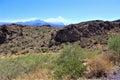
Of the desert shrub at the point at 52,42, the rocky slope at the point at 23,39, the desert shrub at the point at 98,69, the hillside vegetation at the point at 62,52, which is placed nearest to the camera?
the hillside vegetation at the point at 62,52

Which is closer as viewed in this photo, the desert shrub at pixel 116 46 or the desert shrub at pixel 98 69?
the desert shrub at pixel 98 69

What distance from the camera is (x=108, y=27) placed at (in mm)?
67875

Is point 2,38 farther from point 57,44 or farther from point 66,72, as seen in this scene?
point 66,72

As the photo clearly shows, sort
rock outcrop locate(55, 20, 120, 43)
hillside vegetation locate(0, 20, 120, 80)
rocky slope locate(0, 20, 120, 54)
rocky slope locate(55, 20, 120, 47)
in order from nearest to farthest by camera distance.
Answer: hillside vegetation locate(0, 20, 120, 80)
rocky slope locate(0, 20, 120, 54)
rocky slope locate(55, 20, 120, 47)
rock outcrop locate(55, 20, 120, 43)

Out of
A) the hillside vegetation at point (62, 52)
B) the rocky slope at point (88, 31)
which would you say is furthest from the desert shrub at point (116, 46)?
the rocky slope at point (88, 31)

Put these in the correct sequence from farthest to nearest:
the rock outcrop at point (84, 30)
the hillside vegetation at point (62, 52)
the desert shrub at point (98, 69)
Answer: the rock outcrop at point (84, 30)
the desert shrub at point (98, 69)
the hillside vegetation at point (62, 52)

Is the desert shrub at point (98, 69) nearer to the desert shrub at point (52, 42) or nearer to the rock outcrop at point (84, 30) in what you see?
the rock outcrop at point (84, 30)

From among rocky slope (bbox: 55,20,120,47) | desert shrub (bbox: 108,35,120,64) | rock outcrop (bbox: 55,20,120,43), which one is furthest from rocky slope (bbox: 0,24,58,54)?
desert shrub (bbox: 108,35,120,64)

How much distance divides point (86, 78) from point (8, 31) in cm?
6804

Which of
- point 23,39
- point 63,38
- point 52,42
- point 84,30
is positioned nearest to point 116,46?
point 63,38

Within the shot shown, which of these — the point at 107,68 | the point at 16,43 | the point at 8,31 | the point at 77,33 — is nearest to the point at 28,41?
the point at 16,43

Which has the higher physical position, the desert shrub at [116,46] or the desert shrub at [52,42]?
the desert shrub at [116,46]

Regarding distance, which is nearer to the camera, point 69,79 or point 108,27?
point 69,79

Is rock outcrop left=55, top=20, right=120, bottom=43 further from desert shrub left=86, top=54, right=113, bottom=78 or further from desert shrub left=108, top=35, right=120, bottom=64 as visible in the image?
desert shrub left=86, top=54, right=113, bottom=78
